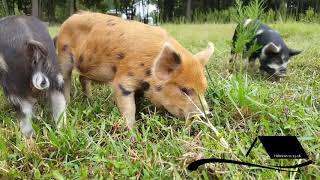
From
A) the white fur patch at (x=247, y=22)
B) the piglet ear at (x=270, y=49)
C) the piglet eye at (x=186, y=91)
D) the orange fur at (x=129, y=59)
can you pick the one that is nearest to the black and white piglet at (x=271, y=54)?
the piglet ear at (x=270, y=49)

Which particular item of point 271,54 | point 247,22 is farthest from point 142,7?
point 247,22

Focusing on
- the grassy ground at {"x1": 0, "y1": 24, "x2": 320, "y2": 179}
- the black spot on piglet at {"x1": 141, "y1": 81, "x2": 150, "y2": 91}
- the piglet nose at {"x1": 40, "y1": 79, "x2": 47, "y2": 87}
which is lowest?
the grassy ground at {"x1": 0, "y1": 24, "x2": 320, "y2": 179}

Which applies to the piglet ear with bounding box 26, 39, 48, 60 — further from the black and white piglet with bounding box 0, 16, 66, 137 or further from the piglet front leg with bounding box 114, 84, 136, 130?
the piglet front leg with bounding box 114, 84, 136, 130

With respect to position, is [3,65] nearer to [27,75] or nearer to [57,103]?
[27,75]

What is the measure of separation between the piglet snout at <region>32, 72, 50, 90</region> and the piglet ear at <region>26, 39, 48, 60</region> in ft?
0.50

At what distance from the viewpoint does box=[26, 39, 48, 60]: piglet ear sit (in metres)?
4.11

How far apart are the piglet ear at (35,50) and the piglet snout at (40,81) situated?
152 mm

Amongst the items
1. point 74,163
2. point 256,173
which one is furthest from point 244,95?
point 74,163

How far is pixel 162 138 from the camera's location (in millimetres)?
4074

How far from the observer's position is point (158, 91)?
14.8 ft

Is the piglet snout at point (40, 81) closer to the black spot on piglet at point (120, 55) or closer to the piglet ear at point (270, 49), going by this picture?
the black spot on piglet at point (120, 55)

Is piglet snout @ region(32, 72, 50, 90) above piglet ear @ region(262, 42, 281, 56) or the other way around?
above

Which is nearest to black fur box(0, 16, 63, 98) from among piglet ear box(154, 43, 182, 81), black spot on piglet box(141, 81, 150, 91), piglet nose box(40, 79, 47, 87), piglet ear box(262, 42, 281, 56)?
piglet nose box(40, 79, 47, 87)

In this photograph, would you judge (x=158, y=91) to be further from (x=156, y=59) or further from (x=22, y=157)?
(x=22, y=157)
